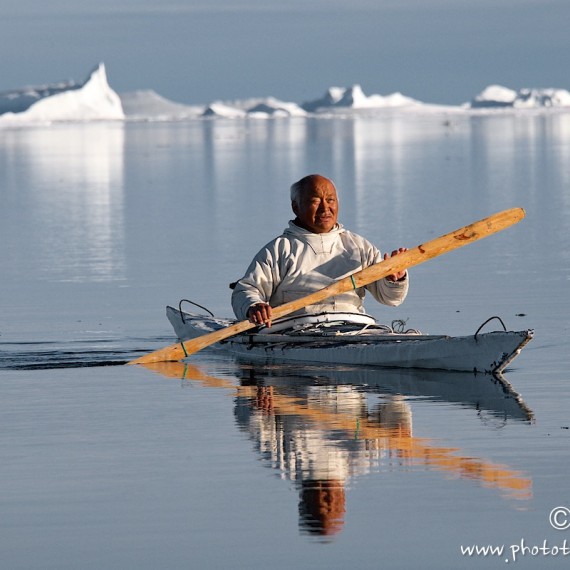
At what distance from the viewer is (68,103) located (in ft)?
389

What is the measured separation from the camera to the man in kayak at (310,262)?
871 centimetres

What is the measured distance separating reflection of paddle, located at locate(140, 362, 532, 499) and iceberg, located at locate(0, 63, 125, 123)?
110594 millimetres

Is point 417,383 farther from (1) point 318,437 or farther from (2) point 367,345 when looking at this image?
(1) point 318,437

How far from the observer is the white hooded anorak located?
8.80m

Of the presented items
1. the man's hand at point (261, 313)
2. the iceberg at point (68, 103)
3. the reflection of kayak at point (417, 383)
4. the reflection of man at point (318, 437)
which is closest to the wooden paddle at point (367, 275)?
the man's hand at point (261, 313)

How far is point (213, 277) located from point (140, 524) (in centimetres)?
839

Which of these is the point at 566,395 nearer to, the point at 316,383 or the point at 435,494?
the point at 316,383

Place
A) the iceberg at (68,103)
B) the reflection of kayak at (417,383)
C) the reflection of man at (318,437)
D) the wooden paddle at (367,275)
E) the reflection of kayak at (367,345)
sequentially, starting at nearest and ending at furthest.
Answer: the reflection of man at (318,437)
the reflection of kayak at (417,383)
the reflection of kayak at (367,345)
the wooden paddle at (367,275)
the iceberg at (68,103)

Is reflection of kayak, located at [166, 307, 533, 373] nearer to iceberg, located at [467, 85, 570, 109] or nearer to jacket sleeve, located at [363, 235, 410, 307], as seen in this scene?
jacket sleeve, located at [363, 235, 410, 307]

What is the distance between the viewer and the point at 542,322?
33.8 ft

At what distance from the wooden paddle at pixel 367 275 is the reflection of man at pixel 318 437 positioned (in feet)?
2.16

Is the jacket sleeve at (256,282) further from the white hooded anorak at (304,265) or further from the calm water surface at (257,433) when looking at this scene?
the calm water surface at (257,433)

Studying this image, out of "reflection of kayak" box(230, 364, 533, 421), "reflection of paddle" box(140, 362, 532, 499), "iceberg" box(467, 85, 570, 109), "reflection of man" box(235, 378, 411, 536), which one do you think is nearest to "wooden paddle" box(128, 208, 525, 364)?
"reflection of kayak" box(230, 364, 533, 421)

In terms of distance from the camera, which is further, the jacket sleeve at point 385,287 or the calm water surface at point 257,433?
the jacket sleeve at point 385,287
